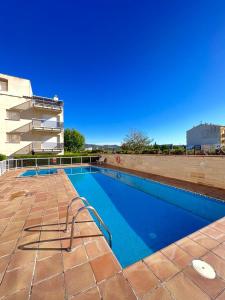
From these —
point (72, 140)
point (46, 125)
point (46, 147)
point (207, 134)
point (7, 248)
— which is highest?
point (207, 134)

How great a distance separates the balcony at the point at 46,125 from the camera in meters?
16.6

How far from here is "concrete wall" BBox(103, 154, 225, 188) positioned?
6.96m

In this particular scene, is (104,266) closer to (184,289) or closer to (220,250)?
(184,289)

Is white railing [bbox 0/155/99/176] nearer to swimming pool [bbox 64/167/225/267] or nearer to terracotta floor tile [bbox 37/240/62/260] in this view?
swimming pool [bbox 64/167/225/267]

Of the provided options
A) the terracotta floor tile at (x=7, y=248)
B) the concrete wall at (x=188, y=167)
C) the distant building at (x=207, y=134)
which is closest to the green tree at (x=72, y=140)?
the concrete wall at (x=188, y=167)

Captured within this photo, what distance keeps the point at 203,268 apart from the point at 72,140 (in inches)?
1520

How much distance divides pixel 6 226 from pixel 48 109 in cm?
1647

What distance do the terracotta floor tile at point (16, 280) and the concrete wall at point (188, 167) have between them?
8128 mm

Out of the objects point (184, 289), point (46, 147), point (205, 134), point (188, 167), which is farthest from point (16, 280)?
point (205, 134)

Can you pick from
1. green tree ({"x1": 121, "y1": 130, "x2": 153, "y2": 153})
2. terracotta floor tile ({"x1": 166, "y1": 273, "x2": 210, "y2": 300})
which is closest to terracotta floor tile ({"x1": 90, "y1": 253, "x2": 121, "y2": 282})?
terracotta floor tile ({"x1": 166, "y1": 273, "x2": 210, "y2": 300})

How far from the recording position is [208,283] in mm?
1789

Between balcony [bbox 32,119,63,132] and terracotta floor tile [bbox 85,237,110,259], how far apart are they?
1681 cm

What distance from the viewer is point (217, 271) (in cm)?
197

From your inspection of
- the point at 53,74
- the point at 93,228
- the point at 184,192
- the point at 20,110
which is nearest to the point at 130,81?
the point at 53,74
